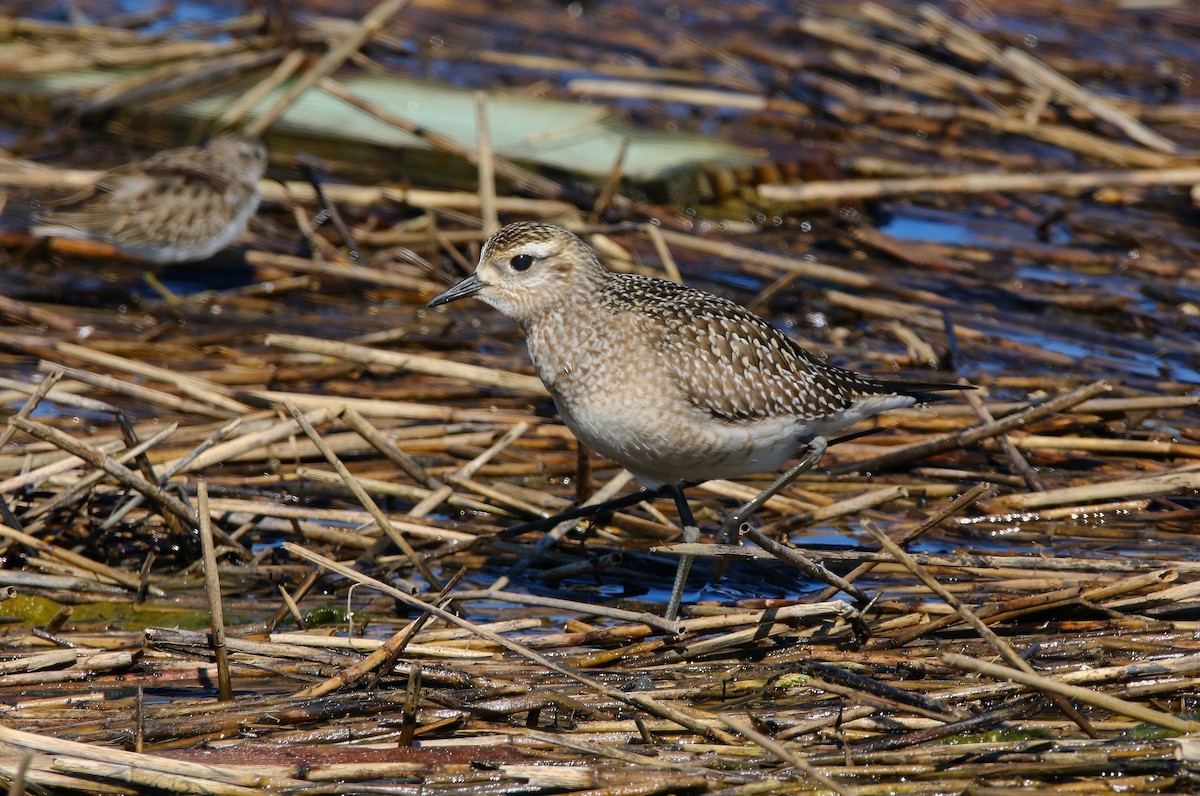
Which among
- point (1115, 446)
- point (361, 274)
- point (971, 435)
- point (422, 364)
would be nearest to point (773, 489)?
point (971, 435)

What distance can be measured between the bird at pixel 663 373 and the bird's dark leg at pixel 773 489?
0.04 feet

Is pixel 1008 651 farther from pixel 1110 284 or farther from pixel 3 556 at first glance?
pixel 1110 284

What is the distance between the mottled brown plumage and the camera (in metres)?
5.38

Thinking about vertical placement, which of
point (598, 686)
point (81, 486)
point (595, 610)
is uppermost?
point (598, 686)


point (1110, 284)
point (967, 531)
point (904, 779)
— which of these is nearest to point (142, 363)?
point (967, 531)

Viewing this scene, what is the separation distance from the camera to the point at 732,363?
5.58 m

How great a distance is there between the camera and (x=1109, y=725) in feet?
14.8

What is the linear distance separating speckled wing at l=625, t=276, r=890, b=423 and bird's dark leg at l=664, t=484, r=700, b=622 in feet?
1.66

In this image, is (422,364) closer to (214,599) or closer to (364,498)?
(364,498)

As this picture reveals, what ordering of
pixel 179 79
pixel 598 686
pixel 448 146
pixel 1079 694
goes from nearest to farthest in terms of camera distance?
pixel 1079 694 → pixel 598 686 → pixel 448 146 → pixel 179 79

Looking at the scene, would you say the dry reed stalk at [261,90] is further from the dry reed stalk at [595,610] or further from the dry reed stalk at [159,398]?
the dry reed stalk at [595,610]

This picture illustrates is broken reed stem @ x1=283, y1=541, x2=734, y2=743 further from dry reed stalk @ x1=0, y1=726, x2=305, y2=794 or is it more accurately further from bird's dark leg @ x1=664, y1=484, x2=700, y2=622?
dry reed stalk @ x1=0, y1=726, x2=305, y2=794

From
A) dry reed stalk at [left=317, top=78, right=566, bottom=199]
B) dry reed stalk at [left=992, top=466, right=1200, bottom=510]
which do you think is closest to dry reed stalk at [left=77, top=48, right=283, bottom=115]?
dry reed stalk at [left=317, top=78, right=566, bottom=199]

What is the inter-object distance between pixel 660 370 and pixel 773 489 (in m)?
0.72
